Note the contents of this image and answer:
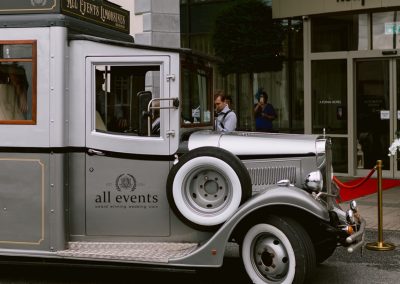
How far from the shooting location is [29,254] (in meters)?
6.31

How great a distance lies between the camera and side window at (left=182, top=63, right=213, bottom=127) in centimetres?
648

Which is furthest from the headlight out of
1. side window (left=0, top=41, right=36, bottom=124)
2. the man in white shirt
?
the man in white shirt

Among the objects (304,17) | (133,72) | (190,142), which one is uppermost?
(304,17)

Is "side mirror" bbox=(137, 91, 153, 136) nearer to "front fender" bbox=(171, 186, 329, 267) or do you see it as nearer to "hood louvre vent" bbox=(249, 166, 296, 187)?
"hood louvre vent" bbox=(249, 166, 296, 187)

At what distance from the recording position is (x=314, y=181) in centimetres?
602

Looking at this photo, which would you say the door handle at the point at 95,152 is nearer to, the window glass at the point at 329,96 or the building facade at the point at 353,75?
the building facade at the point at 353,75

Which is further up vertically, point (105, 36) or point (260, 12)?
point (260, 12)

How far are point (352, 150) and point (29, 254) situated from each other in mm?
9566

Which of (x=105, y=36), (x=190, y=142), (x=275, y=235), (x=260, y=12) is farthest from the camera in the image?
(x=260, y=12)

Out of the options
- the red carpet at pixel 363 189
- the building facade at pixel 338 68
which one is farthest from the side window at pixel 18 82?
the building facade at pixel 338 68

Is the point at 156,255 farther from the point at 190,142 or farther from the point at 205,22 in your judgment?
the point at 205,22

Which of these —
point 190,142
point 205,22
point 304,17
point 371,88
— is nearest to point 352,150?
point 371,88

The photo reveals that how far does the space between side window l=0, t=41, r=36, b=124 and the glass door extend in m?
9.58

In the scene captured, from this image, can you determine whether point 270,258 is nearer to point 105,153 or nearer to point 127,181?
point 127,181
